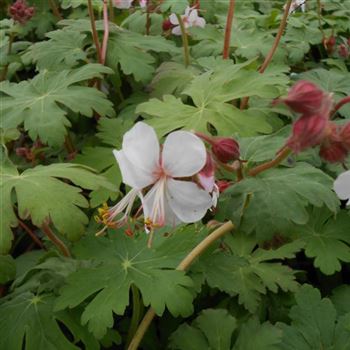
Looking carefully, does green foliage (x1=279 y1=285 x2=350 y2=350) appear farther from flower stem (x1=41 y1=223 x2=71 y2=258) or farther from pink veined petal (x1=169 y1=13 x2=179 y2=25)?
pink veined petal (x1=169 y1=13 x2=179 y2=25)

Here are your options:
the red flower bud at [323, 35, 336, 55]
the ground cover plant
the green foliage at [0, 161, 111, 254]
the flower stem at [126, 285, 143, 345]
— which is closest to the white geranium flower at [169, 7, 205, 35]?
the ground cover plant

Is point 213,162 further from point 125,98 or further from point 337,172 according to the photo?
point 125,98

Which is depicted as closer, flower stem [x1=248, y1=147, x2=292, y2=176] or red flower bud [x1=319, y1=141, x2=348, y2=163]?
red flower bud [x1=319, y1=141, x2=348, y2=163]

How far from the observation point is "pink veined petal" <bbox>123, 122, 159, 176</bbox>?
3.51ft

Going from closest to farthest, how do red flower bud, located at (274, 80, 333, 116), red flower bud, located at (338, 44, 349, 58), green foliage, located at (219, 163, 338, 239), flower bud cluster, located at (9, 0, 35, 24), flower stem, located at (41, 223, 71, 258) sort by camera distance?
red flower bud, located at (274, 80, 333, 116), green foliage, located at (219, 163, 338, 239), flower stem, located at (41, 223, 71, 258), red flower bud, located at (338, 44, 349, 58), flower bud cluster, located at (9, 0, 35, 24)

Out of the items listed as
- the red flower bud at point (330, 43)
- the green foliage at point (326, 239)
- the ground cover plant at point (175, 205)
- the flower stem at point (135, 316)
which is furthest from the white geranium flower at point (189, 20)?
the flower stem at point (135, 316)

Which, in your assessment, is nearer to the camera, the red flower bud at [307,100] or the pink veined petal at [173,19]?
the red flower bud at [307,100]

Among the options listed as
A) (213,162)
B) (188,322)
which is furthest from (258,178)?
(188,322)

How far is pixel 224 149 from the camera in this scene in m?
1.13

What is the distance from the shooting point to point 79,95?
5.94 ft

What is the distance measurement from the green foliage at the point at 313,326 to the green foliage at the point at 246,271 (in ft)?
0.30

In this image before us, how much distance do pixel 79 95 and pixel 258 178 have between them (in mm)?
730

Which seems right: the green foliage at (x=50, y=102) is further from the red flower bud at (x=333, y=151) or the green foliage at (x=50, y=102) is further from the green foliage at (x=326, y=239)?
the red flower bud at (x=333, y=151)

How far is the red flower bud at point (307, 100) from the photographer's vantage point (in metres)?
0.91
